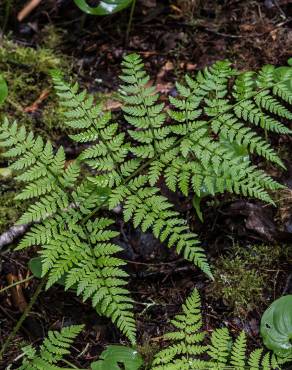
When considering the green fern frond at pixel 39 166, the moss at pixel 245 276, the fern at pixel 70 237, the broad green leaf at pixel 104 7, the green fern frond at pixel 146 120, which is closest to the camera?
the fern at pixel 70 237

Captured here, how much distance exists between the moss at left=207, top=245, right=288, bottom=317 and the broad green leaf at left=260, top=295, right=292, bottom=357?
24 centimetres

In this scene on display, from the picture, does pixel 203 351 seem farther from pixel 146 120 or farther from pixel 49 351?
pixel 146 120

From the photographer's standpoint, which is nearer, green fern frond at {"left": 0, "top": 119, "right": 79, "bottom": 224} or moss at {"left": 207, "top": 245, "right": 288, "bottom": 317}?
green fern frond at {"left": 0, "top": 119, "right": 79, "bottom": 224}

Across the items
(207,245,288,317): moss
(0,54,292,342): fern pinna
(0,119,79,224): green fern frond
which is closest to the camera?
(0,54,292,342): fern pinna

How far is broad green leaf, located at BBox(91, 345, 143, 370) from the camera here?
9.77ft

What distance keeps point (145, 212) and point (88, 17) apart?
258 centimetres

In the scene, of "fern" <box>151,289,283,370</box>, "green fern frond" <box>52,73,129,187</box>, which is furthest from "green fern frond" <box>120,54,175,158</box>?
"fern" <box>151,289,283,370</box>

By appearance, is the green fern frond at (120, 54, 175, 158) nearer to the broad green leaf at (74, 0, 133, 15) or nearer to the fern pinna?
the fern pinna

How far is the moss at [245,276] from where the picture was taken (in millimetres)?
3412

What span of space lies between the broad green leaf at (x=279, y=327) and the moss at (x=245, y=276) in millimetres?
240

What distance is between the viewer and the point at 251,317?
337cm

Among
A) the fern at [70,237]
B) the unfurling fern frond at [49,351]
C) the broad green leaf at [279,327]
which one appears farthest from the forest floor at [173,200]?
the fern at [70,237]

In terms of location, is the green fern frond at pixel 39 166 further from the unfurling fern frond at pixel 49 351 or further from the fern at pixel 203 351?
the fern at pixel 203 351

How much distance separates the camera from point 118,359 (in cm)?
301
